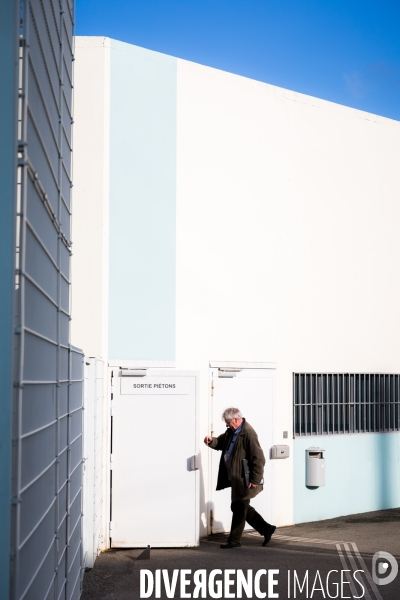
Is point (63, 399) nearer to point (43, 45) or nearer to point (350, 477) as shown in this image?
point (43, 45)

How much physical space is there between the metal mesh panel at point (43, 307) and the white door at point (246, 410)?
7109 mm

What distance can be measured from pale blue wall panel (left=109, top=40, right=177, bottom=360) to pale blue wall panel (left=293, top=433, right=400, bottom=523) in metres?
3.49

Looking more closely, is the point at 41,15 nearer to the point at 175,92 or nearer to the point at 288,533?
the point at 175,92

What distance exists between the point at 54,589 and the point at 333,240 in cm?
1072

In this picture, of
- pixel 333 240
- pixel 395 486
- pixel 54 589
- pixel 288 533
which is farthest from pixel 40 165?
pixel 395 486

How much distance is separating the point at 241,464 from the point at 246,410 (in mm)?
1950

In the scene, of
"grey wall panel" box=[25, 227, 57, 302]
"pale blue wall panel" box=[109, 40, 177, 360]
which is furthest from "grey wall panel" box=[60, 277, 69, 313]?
"pale blue wall panel" box=[109, 40, 177, 360]

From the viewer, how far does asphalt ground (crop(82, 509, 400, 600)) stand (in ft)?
28.6

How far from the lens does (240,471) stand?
11008mm

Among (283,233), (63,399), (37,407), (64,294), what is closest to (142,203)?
(283,233)

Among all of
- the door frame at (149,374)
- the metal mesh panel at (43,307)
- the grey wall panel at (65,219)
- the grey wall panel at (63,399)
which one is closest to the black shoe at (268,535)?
the door frame at (149,374)

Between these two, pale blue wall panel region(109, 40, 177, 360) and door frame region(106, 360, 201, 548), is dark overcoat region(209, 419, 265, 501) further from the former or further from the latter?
pale blue wall panel region(109, 40, 177, 360)

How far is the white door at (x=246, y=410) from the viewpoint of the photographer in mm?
12445

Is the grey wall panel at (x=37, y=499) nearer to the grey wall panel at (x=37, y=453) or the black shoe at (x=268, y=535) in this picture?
the grey wall panel at (x=37, y=453)
